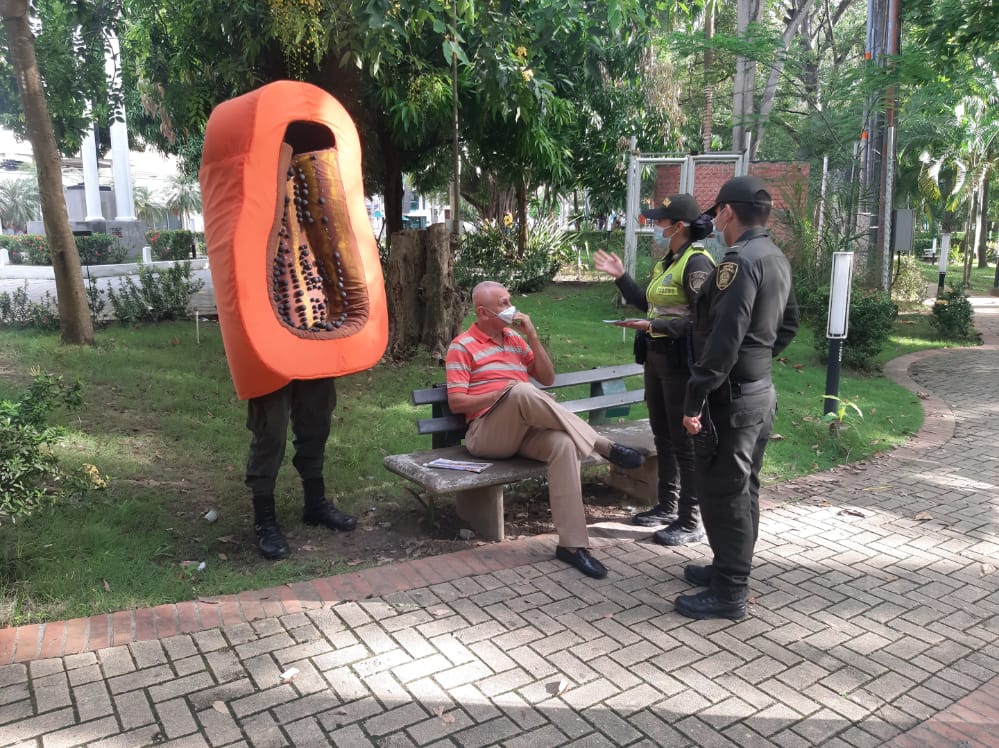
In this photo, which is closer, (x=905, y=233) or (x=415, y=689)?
(x=415, y=689)

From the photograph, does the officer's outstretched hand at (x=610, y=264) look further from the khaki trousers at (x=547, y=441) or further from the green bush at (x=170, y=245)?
the green bush at (x=170, y=245)

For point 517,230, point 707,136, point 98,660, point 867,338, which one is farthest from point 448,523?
point 707,136

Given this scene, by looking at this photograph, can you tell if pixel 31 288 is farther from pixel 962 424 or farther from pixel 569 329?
pixel 962 424

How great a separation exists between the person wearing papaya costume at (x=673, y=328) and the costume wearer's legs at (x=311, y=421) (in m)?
1.69

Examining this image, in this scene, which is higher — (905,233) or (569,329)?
Result: (905,233)

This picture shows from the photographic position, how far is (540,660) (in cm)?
322

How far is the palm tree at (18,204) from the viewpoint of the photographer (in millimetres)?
49344

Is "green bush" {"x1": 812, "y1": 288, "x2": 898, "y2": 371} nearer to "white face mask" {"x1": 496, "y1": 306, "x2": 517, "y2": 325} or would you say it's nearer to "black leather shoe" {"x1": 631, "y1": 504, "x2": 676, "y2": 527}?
"black leather shoe" {"x1": 631, "y1": 504, "x2": 676, "y2": 527}

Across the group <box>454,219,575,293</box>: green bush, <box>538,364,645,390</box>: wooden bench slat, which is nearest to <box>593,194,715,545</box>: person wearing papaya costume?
<box>538,364,645,390</box>: wooden bench slat

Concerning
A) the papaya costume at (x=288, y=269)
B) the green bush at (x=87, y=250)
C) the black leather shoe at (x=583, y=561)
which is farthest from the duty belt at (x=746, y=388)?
the green bush at (x=87, y=250)

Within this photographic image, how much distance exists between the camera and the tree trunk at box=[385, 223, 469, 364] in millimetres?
7684

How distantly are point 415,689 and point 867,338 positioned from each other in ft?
25.9

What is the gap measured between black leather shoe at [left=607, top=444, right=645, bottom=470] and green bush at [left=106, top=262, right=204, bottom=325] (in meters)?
6.88

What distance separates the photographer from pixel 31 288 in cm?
1527
